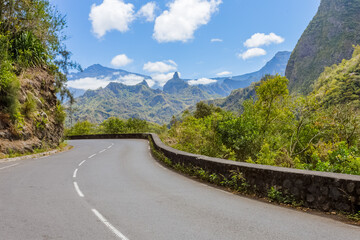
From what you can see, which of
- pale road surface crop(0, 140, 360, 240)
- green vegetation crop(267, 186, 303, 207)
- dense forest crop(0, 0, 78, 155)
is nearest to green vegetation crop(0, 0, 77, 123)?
dense forest crop(0, 0, 78, 155)

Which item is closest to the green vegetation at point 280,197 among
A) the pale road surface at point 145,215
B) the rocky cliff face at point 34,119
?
the pale road surface at point 145,215

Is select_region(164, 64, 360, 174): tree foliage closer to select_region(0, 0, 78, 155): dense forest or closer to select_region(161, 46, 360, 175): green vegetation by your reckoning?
select_region(161, 46, 360, 175): green vegetation

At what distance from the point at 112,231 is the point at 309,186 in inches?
170

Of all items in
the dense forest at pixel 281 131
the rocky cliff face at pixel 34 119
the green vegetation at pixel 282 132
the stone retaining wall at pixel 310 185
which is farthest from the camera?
the rocky cliff face at pixel 34 119

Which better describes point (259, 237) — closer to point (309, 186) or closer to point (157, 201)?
point (309, 186)

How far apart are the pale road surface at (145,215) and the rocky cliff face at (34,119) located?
9214 millimetres

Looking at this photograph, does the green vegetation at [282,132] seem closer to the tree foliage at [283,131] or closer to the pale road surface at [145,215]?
the tree foliage at [283,131]

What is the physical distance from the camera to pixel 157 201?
21.9 ft

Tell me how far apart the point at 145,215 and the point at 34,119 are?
18083 mm

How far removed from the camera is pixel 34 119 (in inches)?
783

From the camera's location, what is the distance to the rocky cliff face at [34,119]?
16.6m

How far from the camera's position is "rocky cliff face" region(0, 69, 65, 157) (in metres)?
16.6

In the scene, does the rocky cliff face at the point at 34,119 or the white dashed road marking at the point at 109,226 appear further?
the rocky cliff face at the point at 34,119

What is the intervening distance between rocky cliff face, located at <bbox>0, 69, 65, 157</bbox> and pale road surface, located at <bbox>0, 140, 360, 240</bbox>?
9.21 m
